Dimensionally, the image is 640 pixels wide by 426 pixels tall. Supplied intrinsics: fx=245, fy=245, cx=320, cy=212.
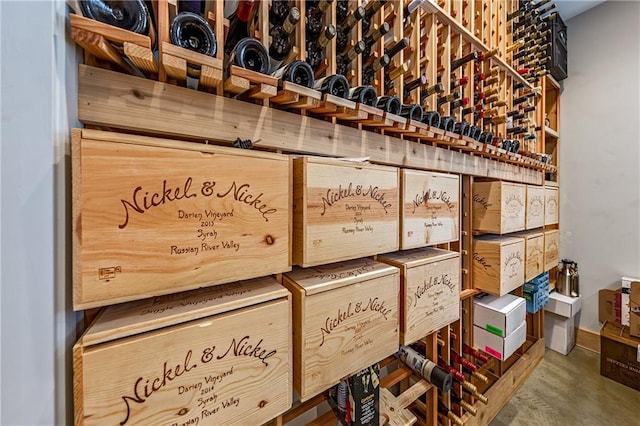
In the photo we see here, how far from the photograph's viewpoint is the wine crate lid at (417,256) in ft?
3.12

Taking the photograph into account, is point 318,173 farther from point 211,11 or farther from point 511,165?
point 511,165

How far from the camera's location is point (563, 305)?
7.32 ft

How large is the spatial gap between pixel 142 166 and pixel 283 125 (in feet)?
1.37

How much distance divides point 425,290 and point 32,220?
1.13 m

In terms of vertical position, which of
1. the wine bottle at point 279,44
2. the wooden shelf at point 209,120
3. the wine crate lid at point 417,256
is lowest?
the wine crate lid at point 417,256

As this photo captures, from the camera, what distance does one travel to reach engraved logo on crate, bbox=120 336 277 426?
1.54ft

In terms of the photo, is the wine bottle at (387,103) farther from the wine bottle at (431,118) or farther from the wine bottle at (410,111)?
the wine bottle at (431,118)

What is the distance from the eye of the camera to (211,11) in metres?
0.71

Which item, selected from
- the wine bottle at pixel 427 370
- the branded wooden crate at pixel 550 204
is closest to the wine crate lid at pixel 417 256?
the wine bottle at pixel 427 370

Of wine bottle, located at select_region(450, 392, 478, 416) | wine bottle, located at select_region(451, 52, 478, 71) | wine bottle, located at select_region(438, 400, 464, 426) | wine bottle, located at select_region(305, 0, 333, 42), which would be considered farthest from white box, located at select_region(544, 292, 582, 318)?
wine bottle, located at select_region(305, 0, 333, 42)

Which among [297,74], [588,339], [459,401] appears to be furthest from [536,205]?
[297,74]

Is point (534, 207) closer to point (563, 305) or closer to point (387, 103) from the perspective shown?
point (563, 305)

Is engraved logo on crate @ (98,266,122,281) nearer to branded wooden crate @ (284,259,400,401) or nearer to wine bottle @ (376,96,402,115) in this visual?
branded wooden crate @ (284,259,400,401)

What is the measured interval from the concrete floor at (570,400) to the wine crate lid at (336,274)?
1656mm
